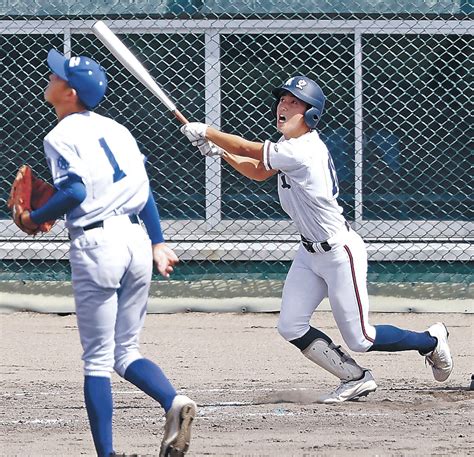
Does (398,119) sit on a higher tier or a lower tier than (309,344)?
higher

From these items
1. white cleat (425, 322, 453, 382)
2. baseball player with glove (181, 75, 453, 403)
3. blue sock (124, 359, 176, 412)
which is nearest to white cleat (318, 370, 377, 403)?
baseball player with glove (181, 75, 453, 403)

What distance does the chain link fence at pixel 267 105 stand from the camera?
9414 millimetres

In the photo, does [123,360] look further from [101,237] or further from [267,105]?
[267,105]

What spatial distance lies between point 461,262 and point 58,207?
536 centimetres

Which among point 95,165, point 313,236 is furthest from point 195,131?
point 95,165

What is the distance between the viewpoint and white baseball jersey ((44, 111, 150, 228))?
465 cm

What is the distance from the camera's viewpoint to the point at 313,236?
6.11m

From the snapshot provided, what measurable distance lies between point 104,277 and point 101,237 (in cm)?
16

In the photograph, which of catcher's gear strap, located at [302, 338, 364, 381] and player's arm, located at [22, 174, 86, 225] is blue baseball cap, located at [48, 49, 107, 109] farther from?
catcher's gear strap, located at [302, 338, 364, 381]

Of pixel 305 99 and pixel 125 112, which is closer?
pixel 305 99

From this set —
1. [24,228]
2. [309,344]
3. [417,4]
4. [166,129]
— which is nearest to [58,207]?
[24,228]

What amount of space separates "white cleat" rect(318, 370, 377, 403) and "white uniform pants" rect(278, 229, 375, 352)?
0.18 m

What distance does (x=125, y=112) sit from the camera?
953 cm

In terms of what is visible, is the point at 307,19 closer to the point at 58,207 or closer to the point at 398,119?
the point at 398,119
